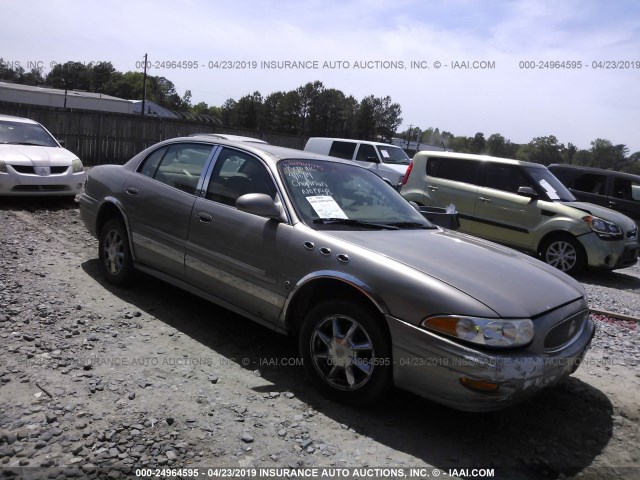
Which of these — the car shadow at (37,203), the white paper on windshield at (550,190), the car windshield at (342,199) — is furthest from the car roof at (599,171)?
the car shadow at (37,203)

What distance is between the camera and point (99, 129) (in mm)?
18672

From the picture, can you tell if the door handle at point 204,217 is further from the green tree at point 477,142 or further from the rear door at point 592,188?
the green tree at point 477,142

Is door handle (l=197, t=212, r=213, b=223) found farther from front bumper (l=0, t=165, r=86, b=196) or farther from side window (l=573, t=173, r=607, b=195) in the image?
side window (l=573, t=173, r=607, b=195)

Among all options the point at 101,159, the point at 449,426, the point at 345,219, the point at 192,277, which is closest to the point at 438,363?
the point at 449,426

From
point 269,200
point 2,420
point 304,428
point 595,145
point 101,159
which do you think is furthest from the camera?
point 595,145

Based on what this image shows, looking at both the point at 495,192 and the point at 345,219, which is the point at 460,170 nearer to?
the point at 495,192

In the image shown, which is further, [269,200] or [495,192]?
[495,192]

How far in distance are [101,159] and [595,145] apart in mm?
24035

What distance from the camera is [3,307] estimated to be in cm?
445

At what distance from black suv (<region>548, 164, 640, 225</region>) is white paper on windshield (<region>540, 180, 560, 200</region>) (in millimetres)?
2978

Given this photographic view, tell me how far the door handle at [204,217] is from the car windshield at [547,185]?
6.33 meters

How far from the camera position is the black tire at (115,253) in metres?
5.10

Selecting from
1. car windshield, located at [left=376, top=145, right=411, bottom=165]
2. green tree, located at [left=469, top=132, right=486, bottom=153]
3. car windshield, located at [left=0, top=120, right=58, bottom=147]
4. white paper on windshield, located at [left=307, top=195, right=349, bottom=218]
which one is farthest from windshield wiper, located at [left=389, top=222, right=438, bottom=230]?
green tree, located at [left=469, top=132, right=486, bottom=153]

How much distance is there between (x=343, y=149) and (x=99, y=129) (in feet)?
29.4
